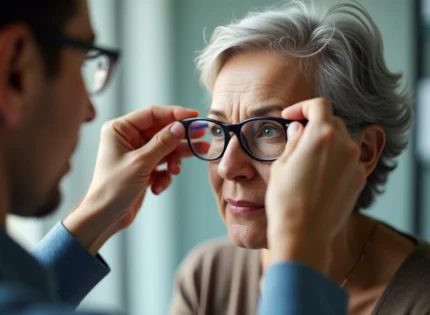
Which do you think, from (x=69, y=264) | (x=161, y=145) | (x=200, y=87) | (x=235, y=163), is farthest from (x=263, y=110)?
(x=200, y=87)

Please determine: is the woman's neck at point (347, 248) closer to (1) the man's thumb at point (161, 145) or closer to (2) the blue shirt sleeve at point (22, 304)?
(1) the man's thumb at point (161, 145)

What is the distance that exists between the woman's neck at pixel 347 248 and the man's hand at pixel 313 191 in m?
0.50

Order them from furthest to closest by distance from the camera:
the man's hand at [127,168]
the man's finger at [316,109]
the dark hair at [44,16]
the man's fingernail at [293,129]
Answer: the man's hand at [127,168], the man's fingernail at [293,129], the man's finger at [316,109], the dark hair at [44,16]

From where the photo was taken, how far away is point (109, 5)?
105 inches

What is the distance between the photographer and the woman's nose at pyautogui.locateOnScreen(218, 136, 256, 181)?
1395 millimetres

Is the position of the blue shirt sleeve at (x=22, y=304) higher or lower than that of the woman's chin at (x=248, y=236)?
higher

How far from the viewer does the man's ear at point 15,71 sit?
814mm

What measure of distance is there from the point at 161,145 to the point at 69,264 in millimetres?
350

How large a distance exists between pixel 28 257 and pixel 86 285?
1.28 ft

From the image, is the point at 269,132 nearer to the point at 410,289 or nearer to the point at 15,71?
the point at 410,289

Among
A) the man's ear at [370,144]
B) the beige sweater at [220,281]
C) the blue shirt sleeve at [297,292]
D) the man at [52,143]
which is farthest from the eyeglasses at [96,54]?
the beige sweater at [220,281]

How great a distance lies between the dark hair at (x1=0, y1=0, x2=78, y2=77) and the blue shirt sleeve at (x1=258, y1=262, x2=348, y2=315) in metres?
0.43

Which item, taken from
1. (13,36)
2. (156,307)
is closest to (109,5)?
(156,307)

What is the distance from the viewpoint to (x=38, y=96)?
33.9 inches
